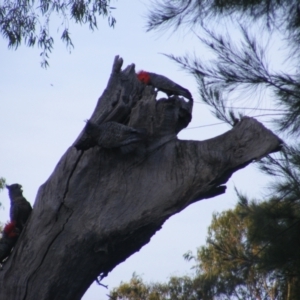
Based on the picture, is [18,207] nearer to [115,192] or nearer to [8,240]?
[8,240]

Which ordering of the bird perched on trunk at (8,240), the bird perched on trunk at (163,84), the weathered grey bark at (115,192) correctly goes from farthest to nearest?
the bird perched on trunk at (163,84) < the bird perched on trunk at (8,240) < the weathered grey bark at (115,192)

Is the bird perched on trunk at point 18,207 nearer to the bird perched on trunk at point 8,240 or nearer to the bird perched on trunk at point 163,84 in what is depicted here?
the bird perched on trunk at point 8,240

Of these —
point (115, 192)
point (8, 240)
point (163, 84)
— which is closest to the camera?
point (115, 192)

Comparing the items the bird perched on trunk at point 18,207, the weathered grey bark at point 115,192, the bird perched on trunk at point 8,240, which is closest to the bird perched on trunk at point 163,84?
the weathered grey bark at point 115,192

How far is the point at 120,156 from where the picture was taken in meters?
3.36

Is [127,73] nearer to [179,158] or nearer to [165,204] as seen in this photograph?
[179,158]

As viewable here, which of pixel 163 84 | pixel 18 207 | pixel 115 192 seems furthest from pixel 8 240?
pixel 163 84

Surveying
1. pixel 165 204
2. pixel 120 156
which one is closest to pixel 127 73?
pixel 120 156

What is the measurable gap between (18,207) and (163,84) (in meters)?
1.11

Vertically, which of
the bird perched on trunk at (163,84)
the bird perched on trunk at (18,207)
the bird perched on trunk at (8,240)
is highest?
the bird perched on trunk at (163,84)

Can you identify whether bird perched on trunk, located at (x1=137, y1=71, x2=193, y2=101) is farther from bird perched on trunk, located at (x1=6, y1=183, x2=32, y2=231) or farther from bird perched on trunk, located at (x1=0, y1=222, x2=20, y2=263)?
bird perched on trunk, located at (x1=0, y1=222, x2=20, y2=263)

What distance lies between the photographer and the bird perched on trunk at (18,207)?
3530 mm

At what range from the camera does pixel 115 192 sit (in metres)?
3.30

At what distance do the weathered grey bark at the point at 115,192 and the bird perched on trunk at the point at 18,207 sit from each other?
0.14 meters
